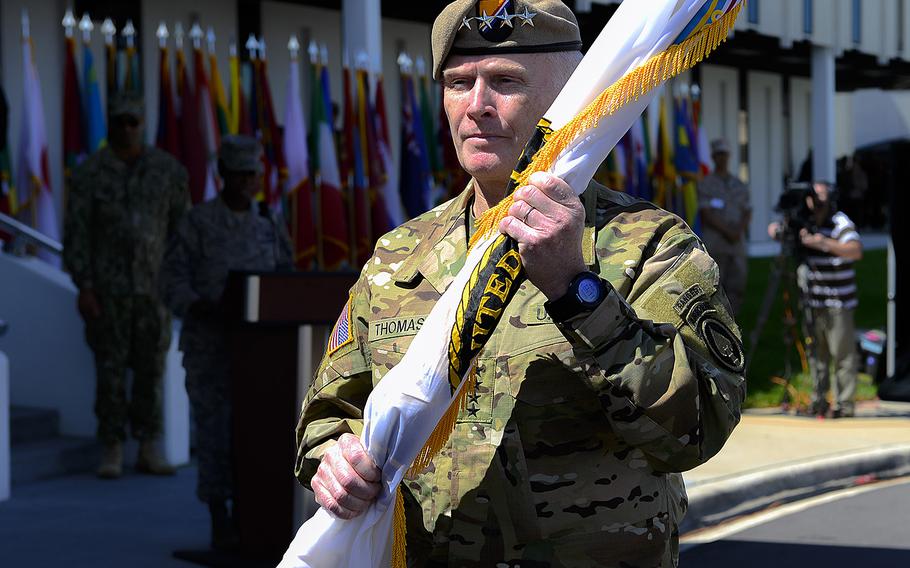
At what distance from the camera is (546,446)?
231 cm

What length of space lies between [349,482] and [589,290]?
54 cm

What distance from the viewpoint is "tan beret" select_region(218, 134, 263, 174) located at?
23.3 ft

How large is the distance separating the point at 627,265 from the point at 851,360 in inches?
349

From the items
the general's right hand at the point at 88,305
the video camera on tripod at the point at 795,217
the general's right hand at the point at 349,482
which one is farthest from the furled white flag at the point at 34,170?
the general's right hand at the point at 349,482

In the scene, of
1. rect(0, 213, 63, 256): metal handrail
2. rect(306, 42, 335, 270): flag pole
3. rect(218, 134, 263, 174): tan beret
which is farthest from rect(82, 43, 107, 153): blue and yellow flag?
rect(218, 134, 263, 174): tan beret

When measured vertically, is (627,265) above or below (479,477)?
above

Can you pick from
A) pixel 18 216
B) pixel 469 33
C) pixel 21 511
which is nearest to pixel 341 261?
pixel 18 216

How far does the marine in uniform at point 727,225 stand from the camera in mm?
12758

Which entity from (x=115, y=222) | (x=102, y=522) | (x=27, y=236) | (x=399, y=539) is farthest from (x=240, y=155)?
(x=399, y=539)

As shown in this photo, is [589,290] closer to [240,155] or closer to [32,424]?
[240,155]

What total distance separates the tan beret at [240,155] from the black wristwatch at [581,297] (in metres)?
5.20

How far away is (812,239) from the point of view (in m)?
10.6

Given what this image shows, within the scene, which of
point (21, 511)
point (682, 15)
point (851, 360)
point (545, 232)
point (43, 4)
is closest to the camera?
point (545, 232)

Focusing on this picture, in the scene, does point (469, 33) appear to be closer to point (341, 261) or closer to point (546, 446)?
point (546, 446)
